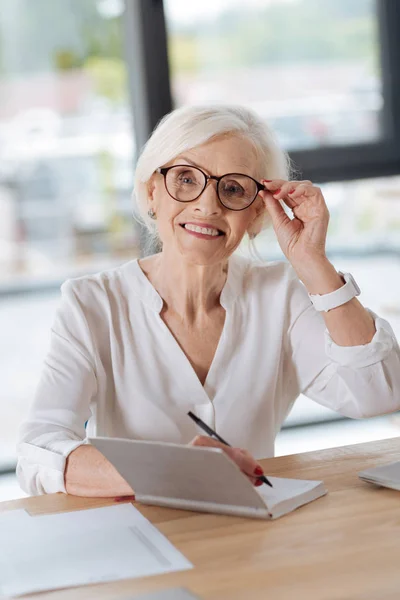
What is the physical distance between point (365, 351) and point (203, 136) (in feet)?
1.87

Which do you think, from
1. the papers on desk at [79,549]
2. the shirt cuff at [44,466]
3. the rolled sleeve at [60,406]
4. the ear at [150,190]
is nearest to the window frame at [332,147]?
the ear at [150,190]

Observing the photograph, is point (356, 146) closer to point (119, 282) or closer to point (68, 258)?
point (68, 258)

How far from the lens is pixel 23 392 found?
399 cm

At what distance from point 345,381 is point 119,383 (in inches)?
19.1

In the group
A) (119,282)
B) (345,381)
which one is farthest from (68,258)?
(345,381)

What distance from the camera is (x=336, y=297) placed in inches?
77.5

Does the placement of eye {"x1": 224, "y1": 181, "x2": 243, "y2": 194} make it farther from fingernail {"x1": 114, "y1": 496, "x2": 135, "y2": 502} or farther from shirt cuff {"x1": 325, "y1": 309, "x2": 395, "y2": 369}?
fingernail {"x1": 114, "y1": 496, "x2": 135, "y2": 502}

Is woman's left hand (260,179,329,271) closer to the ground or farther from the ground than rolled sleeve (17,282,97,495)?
farther from the ground

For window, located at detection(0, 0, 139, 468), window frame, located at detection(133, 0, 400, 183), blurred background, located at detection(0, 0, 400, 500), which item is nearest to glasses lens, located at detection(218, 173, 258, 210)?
blurred background, located at detection(0, 0, 400, 500)

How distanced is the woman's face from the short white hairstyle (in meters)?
0.02

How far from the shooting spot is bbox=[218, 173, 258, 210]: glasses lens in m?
2.02

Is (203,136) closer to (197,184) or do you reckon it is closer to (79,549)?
(197,184)

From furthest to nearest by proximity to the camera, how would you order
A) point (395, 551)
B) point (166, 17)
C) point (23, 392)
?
point (23, 392) < point (166, 17) < point (395, 551)

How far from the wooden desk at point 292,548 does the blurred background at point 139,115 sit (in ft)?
7.20
